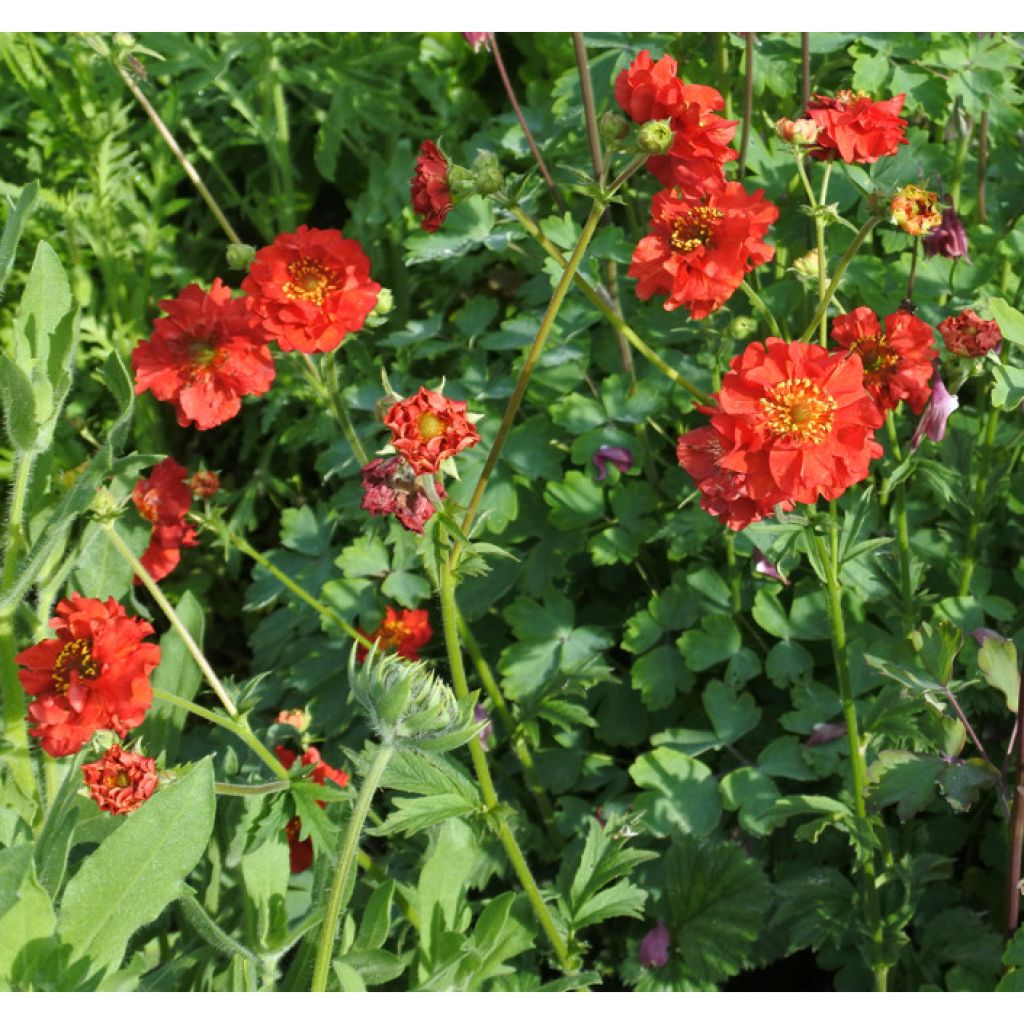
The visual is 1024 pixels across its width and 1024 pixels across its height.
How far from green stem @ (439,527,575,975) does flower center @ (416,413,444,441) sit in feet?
0.44

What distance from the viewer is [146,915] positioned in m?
0.98

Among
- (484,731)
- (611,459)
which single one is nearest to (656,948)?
(484,731)

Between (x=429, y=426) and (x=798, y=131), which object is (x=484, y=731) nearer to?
(x=429, y=426)

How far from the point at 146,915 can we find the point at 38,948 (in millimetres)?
106

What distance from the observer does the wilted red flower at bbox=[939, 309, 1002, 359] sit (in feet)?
4.15

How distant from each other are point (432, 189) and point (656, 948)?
958mm

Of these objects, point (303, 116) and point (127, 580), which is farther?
point (303, 116)

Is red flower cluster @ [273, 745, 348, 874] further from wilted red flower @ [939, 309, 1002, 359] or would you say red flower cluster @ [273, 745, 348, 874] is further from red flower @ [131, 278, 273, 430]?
wilted red flower @ [939, 309, 1002, 359]

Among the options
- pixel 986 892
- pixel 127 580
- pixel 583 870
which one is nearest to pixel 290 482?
pixel 127 580

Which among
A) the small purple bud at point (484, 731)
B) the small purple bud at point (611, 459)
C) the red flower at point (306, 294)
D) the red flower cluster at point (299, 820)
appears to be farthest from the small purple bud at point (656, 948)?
the red flower at point (306, 294)

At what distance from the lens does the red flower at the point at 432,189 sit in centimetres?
125

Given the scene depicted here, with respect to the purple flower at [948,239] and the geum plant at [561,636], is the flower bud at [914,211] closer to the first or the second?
the geum plant at [561,636]

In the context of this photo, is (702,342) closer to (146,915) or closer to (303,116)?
(303,116)

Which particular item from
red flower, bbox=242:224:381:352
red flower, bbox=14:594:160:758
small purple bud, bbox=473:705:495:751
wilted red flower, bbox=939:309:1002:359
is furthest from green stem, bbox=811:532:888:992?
red flower, bbox=14:594:160:758
